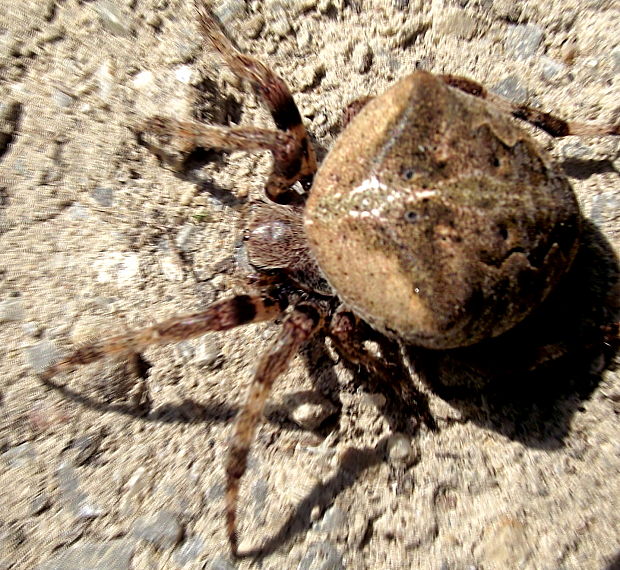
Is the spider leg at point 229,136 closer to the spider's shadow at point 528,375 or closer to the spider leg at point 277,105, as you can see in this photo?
the spider leg at point 277,105

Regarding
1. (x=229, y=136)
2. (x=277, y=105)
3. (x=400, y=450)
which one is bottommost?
(x=400, y=450)

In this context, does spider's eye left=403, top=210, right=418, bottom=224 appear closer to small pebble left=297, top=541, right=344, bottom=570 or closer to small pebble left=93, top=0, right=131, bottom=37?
small pebble left=297, top=541, right=344, bottom=570

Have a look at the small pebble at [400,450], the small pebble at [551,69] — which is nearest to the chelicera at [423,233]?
the small pebble at [400,450]

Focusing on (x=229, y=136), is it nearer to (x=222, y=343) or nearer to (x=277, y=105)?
(x=277, y=105)

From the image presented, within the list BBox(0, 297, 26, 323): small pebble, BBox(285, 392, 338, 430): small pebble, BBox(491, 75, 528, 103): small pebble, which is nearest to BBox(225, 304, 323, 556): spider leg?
BBox(285, 392, 338, 430): small pebble

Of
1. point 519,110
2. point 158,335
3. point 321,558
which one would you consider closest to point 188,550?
point 321,558

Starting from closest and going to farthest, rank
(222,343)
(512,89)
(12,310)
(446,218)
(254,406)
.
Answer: (446,218)
(254,406)
(12,310)
(222,343)
(512,89)
